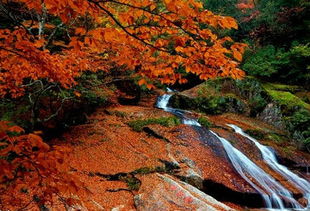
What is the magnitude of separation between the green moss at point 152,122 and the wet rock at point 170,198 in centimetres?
314

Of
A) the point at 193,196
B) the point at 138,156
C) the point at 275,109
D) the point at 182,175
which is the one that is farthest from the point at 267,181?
the point at 275,109

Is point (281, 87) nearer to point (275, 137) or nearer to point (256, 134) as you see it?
point (275, 137)

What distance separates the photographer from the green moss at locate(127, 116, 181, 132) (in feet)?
32.5

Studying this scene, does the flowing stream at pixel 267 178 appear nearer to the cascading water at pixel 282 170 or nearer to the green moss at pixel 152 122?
the cascading water at pixel 282 170

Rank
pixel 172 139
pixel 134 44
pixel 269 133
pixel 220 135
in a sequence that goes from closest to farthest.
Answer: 1. pixel 134 44
2. pixel 172 139
3. pixel 220 135
4. pixel 269 133

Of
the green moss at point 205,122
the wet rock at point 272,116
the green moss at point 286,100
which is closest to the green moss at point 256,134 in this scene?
the green moss at point 205,122

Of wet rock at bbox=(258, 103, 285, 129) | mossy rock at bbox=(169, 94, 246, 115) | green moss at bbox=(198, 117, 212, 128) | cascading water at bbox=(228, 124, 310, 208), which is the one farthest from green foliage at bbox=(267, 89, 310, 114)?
green moss at bbox=(198, 117, 212, 128)

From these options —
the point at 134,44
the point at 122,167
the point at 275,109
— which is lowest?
the point at 122,167

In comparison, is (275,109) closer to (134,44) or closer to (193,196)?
(193,196)

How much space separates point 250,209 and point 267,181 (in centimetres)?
153

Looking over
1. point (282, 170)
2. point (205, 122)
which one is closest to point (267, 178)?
point (282, 170)

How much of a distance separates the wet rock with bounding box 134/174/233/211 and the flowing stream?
2055mm

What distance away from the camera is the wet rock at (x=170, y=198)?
19.7 ft

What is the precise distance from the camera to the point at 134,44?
12.3ft
